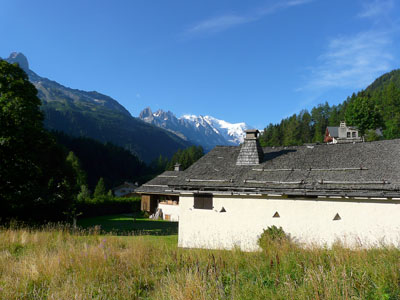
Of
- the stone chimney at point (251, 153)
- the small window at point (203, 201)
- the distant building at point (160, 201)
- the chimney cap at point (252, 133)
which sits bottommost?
the distant building at point (160, 201)

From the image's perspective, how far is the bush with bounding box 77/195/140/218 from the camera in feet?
114

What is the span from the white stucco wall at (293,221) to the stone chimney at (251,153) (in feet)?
9.84

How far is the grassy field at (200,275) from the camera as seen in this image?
4.31 metres

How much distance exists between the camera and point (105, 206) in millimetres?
39500

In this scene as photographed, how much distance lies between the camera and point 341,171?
42.1 ft

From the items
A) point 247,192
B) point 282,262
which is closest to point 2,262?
point 282,262

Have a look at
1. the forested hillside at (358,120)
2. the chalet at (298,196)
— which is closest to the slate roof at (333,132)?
the forested hillside at (358,120)

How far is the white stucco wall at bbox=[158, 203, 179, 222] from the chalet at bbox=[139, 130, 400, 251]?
1825 cm

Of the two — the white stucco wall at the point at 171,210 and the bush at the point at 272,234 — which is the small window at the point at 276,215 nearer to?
the bush at the point at 272,234

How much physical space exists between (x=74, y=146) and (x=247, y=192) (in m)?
94.4

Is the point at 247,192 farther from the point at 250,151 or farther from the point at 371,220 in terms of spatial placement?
the point at 371,220

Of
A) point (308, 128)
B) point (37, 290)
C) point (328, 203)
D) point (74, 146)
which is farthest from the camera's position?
point (308, 128)

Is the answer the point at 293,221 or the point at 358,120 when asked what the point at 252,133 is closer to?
the point at 293,221

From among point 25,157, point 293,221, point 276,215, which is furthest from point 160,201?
point 293,221
